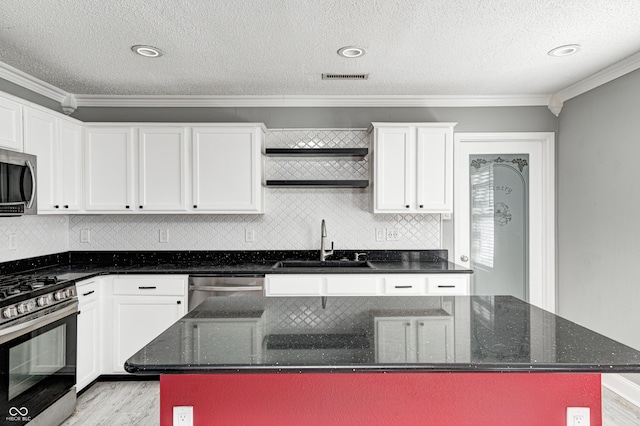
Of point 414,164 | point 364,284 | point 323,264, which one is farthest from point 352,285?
point 414,164

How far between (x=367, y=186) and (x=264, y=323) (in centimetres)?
237

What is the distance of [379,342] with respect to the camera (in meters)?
1.39

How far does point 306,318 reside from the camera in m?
1.73

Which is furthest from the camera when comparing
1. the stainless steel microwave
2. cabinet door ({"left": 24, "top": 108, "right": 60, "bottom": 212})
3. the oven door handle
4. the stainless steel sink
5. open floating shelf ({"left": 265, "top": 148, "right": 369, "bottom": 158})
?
the stainless steel sink

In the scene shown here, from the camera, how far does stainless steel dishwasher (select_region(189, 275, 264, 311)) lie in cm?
326

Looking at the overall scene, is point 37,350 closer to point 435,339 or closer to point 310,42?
point 435,339

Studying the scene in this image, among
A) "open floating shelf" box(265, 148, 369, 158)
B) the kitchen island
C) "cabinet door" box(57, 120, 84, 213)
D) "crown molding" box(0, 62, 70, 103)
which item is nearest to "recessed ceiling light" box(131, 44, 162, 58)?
"cabinet door" box(57, 120, 84, 213)

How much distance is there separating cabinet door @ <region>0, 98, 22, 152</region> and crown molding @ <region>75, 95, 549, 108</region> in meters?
1.17

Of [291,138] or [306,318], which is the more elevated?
[291,138]

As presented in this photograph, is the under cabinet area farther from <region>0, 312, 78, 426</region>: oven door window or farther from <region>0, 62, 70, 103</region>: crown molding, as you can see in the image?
<region>0, 62, 70, 103</region>: crown molding

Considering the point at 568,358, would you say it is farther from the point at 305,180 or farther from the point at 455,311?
the point at 305,180

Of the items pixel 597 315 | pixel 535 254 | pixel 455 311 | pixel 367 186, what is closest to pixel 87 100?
pixel 367 186

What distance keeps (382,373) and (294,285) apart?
6.40ft

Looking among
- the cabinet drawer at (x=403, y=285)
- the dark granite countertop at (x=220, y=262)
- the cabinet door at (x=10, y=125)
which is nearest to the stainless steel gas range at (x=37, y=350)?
the dark granite countertop at (x=220, y=262)
